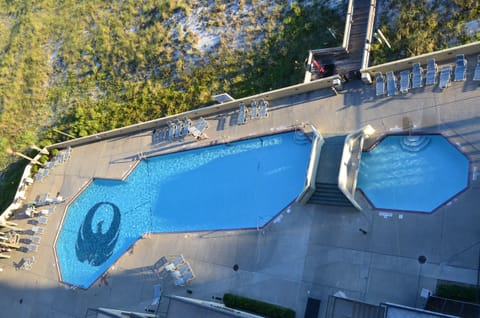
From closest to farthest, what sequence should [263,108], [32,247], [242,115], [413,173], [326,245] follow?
[413,173], [326,245], [263,108], [242,115], [32,247]

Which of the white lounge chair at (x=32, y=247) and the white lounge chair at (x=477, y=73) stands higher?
the white lounge chair at (x=477, y=73)

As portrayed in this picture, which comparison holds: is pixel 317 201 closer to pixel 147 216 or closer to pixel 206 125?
pixel 206 125

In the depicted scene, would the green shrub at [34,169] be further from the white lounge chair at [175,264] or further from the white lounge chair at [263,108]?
the white lounge chair at [263,108]

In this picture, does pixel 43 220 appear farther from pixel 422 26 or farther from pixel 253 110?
pixel 422 26

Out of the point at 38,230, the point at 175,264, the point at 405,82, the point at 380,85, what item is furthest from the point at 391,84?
the point at 38,230

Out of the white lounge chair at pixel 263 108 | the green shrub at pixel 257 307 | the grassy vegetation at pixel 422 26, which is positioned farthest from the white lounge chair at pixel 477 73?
the green shrub at pixel 257 307

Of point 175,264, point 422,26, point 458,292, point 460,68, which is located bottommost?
point 175,264

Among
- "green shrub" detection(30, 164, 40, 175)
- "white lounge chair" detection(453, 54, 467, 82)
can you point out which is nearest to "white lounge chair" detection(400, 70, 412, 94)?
"white lounge chair" detection(453, 54, 467, 82)
